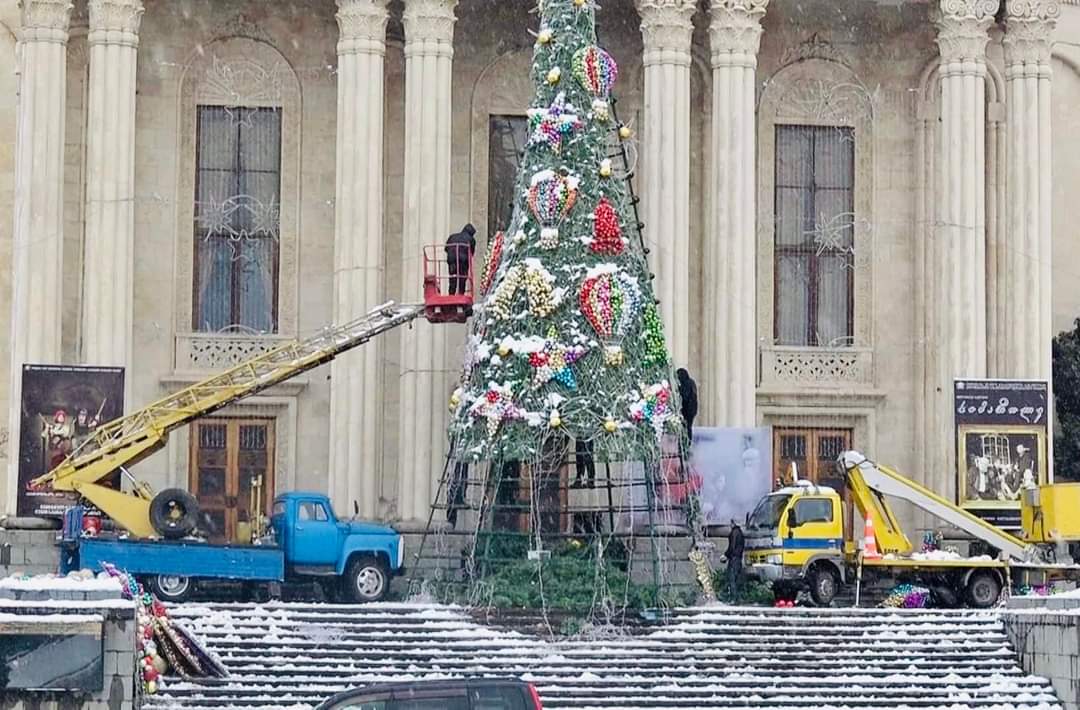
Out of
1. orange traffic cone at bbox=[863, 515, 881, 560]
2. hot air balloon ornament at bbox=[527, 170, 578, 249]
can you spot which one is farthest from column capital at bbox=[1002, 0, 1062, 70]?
hot air balloon ornament at bbox=[527, 170, 578, 249]

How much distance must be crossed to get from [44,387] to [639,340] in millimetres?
10938

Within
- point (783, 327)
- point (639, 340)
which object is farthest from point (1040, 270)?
point (639, 340)

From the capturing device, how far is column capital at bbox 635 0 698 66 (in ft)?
157

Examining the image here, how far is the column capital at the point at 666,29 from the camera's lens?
Answer: 47.7 metres

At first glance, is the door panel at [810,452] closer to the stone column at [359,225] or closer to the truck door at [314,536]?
the stone column at [359,225]

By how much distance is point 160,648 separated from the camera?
112 feet

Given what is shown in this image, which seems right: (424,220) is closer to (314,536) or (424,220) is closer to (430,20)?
(430,20)

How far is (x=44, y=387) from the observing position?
1768 inches

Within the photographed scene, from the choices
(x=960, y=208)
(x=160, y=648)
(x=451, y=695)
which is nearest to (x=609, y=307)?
(x=160, y=648)

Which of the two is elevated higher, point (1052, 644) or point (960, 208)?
point (960, 208)

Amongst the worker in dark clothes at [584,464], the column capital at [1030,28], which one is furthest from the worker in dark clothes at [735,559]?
the column capital at [1030,28]

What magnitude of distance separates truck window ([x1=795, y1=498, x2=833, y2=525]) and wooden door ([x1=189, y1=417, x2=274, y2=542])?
10.9m

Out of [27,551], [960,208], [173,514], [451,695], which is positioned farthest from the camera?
[960,208]

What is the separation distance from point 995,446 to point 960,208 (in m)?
4.45
